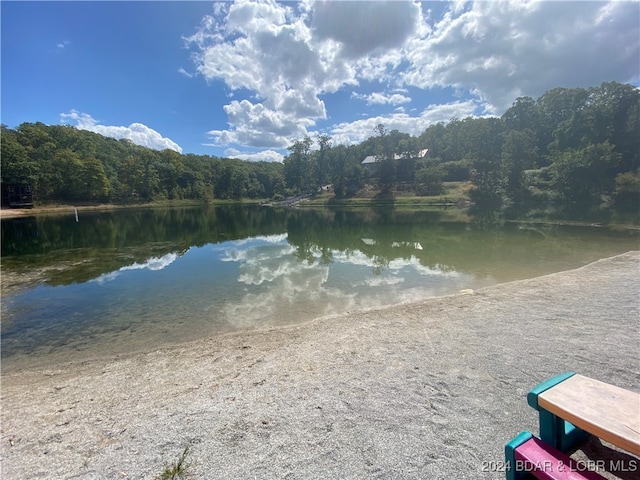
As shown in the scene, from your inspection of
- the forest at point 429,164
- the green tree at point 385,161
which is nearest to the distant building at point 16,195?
the forest at point 429,164

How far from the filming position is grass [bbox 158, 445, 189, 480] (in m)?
2.81

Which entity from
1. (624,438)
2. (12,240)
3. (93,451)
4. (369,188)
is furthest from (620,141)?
(12,240)

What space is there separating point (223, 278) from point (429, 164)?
62041mm

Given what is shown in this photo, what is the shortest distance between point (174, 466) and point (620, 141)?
197ft

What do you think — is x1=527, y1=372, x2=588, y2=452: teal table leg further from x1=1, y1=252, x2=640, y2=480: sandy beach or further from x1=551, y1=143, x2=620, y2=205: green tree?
x1=551, y1=143, x2=620, y2=205: green tree

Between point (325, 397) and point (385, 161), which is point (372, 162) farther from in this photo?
point (325, 397)

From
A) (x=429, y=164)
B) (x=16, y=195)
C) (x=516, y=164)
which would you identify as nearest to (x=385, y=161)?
(x=429, y=164)

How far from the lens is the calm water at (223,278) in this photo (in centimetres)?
793

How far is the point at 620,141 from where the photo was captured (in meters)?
41.0

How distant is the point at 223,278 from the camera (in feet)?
41.0

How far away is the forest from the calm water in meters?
18.9

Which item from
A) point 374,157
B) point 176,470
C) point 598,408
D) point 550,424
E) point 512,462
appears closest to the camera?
point 598,408

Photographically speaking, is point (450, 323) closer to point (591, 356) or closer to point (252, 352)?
point (591, 356)

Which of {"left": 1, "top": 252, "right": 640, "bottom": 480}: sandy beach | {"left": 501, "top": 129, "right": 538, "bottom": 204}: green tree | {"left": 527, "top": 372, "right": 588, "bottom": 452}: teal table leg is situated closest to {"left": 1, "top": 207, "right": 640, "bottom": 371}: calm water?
{"left": 1, "top": 252, "right": 640, "bottom": 480}: sandy beach
